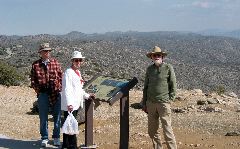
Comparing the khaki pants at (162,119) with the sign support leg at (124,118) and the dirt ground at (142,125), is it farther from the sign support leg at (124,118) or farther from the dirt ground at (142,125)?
the dirt ground at (142,125)

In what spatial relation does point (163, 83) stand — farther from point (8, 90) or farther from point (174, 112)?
point (8, 90)

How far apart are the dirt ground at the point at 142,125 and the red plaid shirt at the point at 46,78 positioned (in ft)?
5.83

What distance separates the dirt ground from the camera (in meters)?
10.8

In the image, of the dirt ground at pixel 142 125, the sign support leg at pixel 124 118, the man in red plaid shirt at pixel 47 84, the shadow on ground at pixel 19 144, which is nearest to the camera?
the sign support leg at pixel 124 118

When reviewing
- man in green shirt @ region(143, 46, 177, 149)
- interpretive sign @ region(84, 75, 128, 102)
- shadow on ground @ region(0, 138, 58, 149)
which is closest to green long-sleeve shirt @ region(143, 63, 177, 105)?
man in green shirt @ region(143, 46, 177, 149)

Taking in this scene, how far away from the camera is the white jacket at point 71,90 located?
25.8ft

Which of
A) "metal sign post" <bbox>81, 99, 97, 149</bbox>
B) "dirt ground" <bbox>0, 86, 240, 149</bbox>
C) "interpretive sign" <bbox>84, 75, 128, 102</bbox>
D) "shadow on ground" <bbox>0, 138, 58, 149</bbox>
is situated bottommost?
"dirt ground" <bbox>0, 86, 240, 149</bbox>

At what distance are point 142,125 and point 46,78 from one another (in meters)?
5.70

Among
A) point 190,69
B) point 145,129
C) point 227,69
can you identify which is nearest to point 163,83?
point 145,129

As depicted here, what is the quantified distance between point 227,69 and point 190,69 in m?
17.1

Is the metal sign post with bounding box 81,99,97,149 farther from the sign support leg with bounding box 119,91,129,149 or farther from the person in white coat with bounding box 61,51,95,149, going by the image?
the sign support leg with bounding box 119,91,129,149

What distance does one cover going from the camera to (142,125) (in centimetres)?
1366

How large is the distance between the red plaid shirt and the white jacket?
1.88ft

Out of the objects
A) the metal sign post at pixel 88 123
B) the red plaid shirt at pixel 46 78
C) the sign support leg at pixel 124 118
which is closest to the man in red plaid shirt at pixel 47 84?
the red plaid shirt at pixel 46 78
